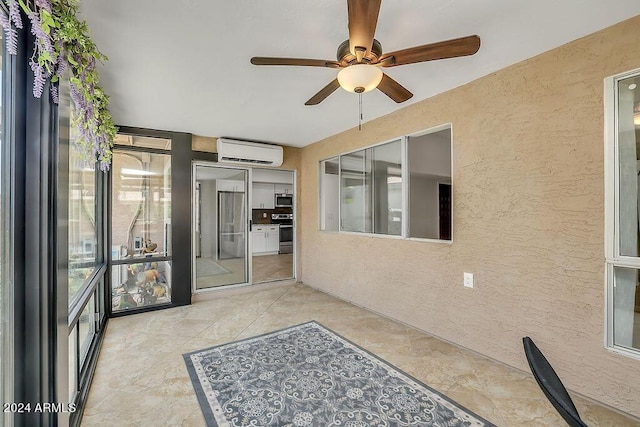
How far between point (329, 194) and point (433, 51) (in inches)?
123

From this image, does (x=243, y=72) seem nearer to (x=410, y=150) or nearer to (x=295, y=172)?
Result: (x=410, y=150)

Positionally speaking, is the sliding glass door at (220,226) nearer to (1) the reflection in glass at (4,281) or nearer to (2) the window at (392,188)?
(2) the window at (392,188)

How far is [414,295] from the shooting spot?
3.08m

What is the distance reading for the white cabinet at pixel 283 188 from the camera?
26.3ft

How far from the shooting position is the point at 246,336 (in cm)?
292

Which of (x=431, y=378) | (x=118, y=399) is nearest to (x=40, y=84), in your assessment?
(x=118, y=399)

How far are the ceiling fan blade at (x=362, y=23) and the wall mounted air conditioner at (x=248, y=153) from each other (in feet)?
9.97

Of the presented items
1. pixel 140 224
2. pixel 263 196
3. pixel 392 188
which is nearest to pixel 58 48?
pixel 140 224

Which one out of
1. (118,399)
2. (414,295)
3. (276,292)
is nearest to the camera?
(118,399)

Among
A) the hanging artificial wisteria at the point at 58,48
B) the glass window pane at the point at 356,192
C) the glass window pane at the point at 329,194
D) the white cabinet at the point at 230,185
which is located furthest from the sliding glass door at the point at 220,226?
the hanging artificial wisteria at the point at 58,48

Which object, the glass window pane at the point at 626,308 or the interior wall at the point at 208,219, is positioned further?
the interior wall at the point at 208,219

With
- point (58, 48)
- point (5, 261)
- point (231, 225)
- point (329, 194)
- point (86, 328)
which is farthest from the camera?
point (231, 225)

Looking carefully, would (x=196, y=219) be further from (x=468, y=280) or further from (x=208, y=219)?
(x=468, y=280)

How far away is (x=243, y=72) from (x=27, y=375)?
226 centimetres
